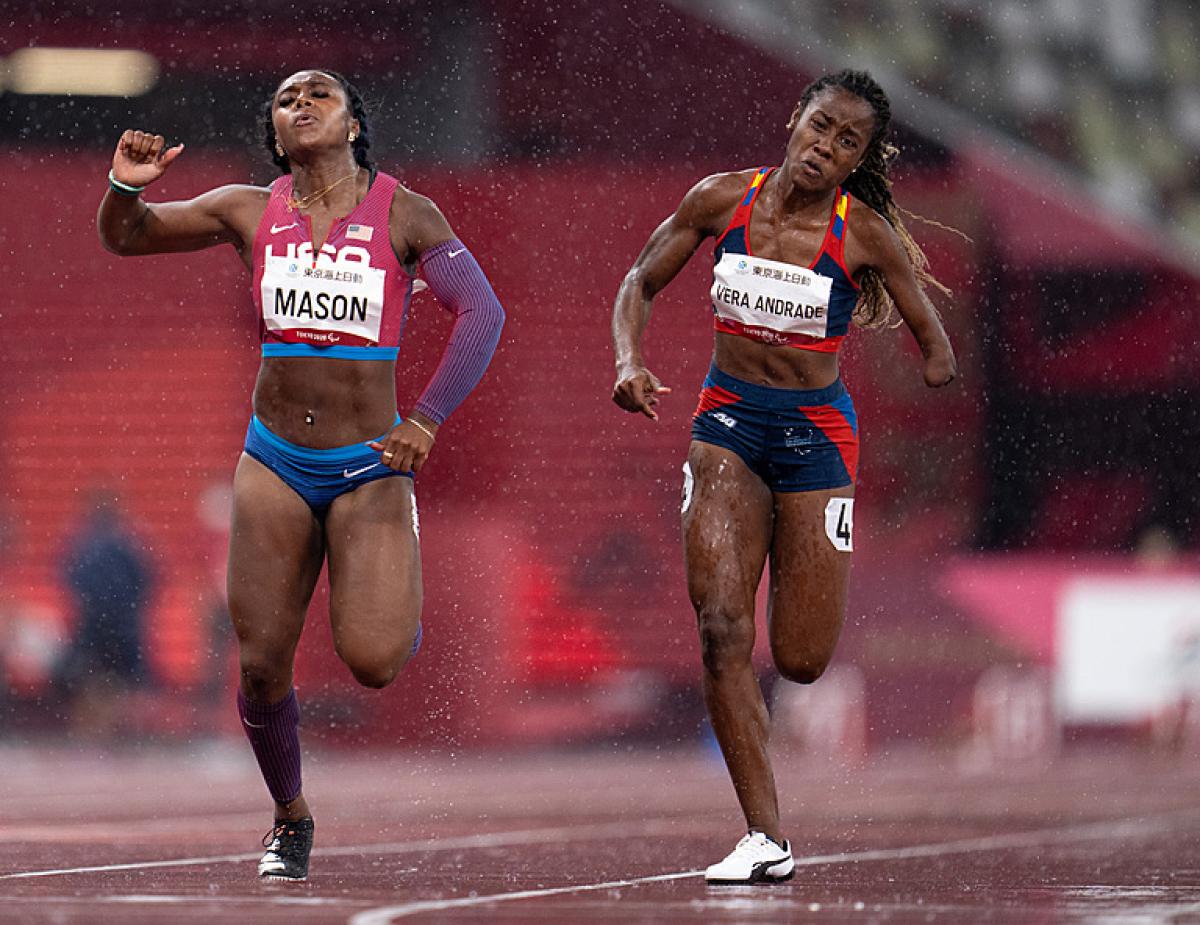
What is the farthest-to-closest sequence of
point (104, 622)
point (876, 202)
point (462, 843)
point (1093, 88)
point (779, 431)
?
point (1093, 88)
point (104, 622)
point (462, 843)
point (876, 202)
point (779, 431)

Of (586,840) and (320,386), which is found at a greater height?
(320,386)

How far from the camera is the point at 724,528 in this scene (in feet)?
22.4

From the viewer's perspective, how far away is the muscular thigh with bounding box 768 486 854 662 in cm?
693

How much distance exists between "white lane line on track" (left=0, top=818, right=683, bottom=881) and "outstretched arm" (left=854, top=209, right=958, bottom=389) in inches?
101

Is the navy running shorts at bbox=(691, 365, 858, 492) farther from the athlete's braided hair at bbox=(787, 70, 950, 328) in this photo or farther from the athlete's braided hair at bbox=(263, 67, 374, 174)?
the athlete's braided hair at bbox=(263, 67, 374, 174)

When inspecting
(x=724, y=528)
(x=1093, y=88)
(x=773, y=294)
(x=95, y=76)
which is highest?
(x=95, y=76)

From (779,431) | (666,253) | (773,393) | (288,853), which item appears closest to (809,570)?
(779,431)

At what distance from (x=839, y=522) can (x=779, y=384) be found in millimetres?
421

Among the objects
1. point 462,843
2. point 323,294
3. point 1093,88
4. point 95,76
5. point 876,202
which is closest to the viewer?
point 323,294

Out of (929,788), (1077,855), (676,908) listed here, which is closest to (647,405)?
(676,908)

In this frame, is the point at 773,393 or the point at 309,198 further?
the point at 773,393

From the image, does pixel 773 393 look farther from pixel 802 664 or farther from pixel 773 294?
pixel 802 664

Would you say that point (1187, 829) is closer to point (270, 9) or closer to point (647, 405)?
point (647, 405)

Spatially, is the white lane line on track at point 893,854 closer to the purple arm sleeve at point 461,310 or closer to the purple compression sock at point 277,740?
the purple compression sock at point 277,740
